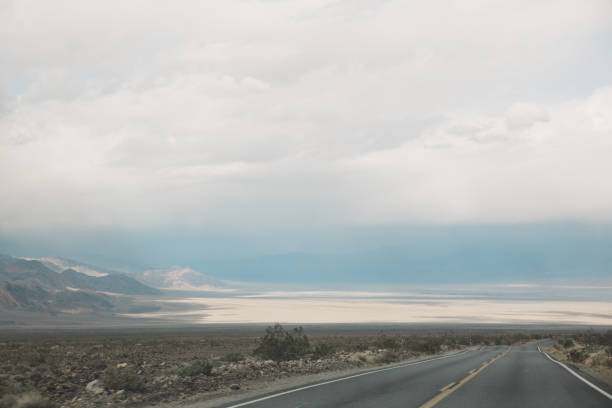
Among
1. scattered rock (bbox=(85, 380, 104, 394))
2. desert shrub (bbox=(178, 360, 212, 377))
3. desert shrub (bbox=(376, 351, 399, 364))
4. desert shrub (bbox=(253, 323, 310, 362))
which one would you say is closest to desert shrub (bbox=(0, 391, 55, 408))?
scattered rock (bbox=(85, 380, 104, 394))

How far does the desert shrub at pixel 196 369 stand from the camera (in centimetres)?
2091

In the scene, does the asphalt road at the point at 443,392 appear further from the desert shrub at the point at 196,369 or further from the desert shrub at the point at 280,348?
the desert shrub at the point at 280,348

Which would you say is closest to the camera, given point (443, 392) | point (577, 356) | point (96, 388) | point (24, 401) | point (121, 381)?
point (24, 401)

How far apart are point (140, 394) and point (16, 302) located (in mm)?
171785

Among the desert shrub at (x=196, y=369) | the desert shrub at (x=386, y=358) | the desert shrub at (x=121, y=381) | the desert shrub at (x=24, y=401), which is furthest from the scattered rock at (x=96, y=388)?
the desert shrub at (x=386, y=358)

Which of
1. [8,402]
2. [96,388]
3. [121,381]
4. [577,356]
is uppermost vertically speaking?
[577,356]

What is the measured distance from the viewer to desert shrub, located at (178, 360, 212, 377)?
20909 mm

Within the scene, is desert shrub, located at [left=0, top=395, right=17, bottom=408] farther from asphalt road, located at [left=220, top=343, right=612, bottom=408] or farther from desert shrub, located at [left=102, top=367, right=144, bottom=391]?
asphalt road, located at [left=220, top=343, right=612, bottom=408]

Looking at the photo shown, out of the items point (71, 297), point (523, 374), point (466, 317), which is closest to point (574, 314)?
point (466, 317)

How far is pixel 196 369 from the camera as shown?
2127 cm

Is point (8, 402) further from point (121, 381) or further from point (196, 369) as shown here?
point (196, 369)

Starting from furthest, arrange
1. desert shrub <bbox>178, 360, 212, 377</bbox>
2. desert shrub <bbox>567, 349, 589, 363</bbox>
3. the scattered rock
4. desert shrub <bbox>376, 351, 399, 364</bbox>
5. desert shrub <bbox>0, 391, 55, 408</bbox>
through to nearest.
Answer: desert shrub <bbox>567, 349, 589, 363</bbox> < desert shrub <bbox>376, 351, 399, 364</bbox> < desert shrub <bbox>178, 360, 212, 377</bbox> < the scattered rock < desert shrub <bbox>0, 391, 55, 408</bbox>

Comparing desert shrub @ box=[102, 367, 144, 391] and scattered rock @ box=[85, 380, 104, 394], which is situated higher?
desert shrub @ box=[102, 367, 144, 391]

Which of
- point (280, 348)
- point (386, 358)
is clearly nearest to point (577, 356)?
point (386, 358)
